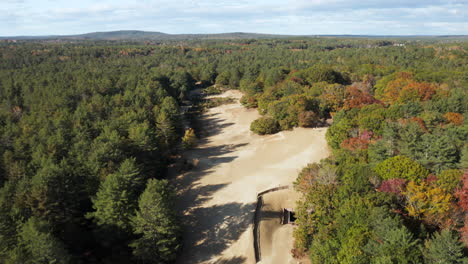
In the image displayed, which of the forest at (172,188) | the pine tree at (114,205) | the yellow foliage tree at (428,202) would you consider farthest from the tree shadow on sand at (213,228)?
the yellow foliage tree at (428,202)

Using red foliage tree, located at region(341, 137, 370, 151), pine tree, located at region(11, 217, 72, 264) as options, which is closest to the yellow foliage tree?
red foliage tree, located at region(341, 137, 370, 151)

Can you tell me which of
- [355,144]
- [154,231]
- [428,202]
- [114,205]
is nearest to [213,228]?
[154,231]

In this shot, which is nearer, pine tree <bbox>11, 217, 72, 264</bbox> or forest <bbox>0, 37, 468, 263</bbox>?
pine tree <bbox>11, 217, 72, 264</bbox>

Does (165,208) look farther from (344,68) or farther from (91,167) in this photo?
(344,68)

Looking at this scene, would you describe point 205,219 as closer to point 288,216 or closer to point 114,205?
point 288,216

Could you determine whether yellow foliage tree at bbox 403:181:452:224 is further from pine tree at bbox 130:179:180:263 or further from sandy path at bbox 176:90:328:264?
pine tree at bbox 130:179:180:263

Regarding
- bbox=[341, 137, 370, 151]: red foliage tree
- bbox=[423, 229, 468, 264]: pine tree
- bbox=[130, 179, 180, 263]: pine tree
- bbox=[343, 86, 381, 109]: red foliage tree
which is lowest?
bbox=[130, 179, 180, 263]: pine tree

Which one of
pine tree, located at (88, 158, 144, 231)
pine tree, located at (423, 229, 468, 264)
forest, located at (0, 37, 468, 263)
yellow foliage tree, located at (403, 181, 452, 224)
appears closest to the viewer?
pine tree, located at (423, 229, 468, 264)

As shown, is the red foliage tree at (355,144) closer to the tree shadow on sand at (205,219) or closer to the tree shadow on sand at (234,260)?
the tree shadow on sand at (205,219)

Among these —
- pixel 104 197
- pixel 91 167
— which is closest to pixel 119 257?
pixel 104 197
